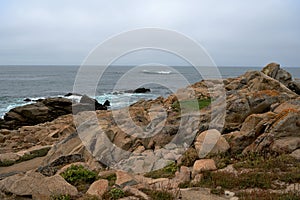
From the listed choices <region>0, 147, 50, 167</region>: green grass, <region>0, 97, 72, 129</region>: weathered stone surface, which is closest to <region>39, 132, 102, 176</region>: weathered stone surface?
<region>0, 147, 50, 167</region>: green grass

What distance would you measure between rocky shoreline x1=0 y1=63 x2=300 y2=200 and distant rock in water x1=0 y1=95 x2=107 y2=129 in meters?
15.9

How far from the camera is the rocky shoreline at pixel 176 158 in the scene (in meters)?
8.61

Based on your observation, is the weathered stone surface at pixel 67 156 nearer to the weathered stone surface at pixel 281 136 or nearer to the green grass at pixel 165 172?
the green grass at pixel 165 172

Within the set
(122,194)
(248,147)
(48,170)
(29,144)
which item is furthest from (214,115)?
(29,144)

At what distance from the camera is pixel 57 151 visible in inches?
673

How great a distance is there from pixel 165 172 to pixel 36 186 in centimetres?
443

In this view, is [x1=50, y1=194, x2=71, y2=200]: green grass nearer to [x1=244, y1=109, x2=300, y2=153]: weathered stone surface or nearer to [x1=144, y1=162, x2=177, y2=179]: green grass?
[x1=144, y1=162, x2=177, y2=179]: green grass

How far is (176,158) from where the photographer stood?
42.5ft

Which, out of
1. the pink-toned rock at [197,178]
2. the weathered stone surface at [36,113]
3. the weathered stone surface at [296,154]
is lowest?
the weathered stone surface at [36,113]

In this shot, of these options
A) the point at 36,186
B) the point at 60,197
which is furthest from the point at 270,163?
the point at 36,186

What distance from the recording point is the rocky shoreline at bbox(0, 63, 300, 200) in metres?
8.61

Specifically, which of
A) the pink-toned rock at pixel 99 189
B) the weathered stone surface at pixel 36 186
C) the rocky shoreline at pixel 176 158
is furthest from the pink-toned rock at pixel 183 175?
the weathered stone surface at pixel 36 186

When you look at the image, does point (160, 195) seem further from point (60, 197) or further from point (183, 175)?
point (183, 175)

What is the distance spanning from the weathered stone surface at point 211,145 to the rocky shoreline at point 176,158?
0.04 metres
